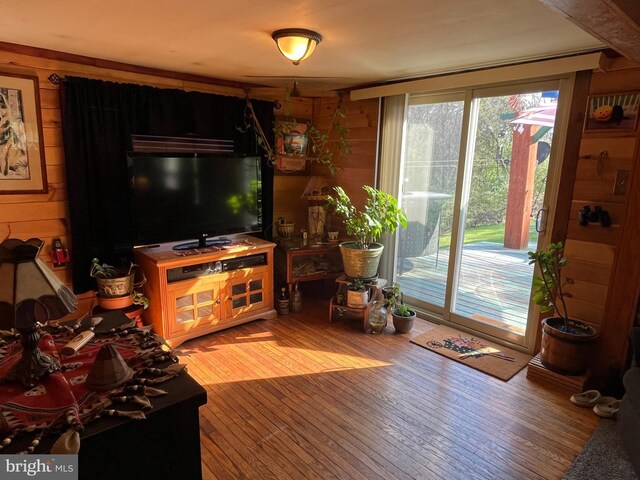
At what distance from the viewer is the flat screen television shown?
2955 mm

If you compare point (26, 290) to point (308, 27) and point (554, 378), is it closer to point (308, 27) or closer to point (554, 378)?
point (308, 27)

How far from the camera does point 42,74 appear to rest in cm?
270

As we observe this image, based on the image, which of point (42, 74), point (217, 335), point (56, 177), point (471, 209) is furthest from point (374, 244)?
point (42, 74)

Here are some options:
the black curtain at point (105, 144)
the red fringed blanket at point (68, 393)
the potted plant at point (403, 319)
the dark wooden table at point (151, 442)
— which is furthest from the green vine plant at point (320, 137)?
the dark wooden table at point (151, 442)

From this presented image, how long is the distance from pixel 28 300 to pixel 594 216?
297 centimetres

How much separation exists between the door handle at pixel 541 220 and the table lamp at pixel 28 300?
290 centimetres

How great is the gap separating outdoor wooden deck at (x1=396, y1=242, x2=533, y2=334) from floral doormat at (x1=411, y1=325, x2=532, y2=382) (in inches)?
8.2

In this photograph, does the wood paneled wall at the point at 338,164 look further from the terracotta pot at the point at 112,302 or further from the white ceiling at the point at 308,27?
the terracotta pot at the point at 112,302

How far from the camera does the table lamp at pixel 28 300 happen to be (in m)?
1.20

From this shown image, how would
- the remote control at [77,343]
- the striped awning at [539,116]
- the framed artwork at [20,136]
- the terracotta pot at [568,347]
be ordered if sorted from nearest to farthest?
1. the remote control at [77,343]
2. the terracotta pot at [568,347]
3. the framed artwork at [20,136]
4. the striped awning at [539,116]

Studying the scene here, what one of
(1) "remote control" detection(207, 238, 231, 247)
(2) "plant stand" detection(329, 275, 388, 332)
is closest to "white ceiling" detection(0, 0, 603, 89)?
(1) "remote control" detection(207, 238, 231, 247)

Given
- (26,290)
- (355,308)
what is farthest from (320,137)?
(26,290)

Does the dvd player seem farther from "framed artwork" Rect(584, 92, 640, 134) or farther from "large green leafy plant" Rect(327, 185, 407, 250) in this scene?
"framed artwork" Rect(584, 92, 640, 134)

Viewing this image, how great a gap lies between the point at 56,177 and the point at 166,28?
1.45 m
